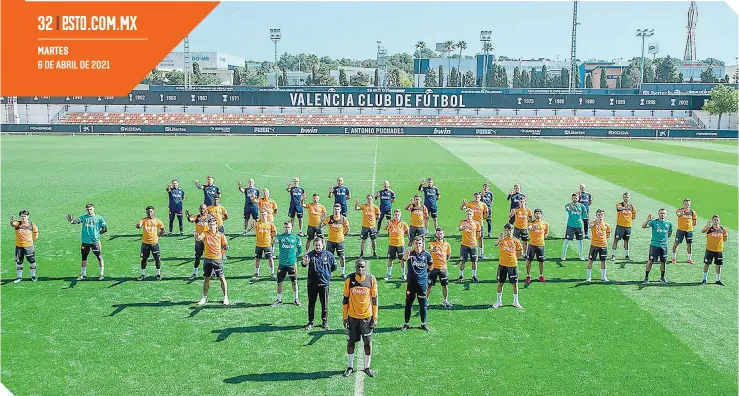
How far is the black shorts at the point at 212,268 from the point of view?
13.2 m

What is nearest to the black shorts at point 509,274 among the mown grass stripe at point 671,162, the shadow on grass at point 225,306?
the shadow on grass at point 225,306

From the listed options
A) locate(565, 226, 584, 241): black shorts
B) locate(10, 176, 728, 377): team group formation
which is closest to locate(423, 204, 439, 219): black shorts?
locate(10, 176, 728, 377): team group formation

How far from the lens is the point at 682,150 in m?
52.1

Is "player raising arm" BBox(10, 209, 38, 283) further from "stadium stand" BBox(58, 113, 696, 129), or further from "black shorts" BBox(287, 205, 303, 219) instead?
"stadium stand" BBox(58, 113, 696, 129)

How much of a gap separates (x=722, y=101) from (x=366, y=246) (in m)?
64.6

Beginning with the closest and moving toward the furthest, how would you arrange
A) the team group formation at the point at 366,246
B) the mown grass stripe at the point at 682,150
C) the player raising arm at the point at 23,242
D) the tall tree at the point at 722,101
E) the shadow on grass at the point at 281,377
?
1. the shadow on grass at the point at 281,377
2. the team group formation at the point at 366,246
3. the player raising arm at the point at 23,242
4. the mown grass stripe at the point at 682,150
5. the tall tree at the point at 722,101

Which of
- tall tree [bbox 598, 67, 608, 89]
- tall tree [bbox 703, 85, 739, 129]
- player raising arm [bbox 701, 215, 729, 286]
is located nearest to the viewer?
player raising arm [bbox 701, 215, 729, 286]

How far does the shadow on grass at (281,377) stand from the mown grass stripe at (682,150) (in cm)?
4150

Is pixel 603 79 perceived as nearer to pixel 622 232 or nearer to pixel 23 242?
pixel 622 232

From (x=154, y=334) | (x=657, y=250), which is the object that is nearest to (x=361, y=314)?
(x=154, y=334)

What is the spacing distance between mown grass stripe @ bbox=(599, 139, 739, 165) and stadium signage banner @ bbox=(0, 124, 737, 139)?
3.63 meters

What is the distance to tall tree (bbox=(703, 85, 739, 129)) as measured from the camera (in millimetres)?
68125

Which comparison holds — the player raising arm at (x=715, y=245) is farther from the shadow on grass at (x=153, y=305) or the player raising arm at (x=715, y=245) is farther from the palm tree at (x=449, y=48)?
the palm tree at (x=449, y=48)

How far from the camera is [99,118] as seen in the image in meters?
73.7
